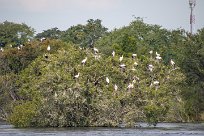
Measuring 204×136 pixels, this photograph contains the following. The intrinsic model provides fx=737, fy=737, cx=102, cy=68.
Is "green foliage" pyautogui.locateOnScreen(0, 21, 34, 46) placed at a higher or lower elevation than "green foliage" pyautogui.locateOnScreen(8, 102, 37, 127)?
higher

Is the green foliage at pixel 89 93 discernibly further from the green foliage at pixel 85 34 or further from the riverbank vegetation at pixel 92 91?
the green foliage at pixel 85 34

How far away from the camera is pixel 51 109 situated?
48.7 metres

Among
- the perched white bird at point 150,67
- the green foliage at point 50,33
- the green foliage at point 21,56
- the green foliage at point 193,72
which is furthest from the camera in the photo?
the green foliage at point 50,33

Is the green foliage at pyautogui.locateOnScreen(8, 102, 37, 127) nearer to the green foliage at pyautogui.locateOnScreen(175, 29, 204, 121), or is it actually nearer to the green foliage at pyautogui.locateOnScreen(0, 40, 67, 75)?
the green foliage at pyautogui.locateOnScreen(175, 29, 204, 121)

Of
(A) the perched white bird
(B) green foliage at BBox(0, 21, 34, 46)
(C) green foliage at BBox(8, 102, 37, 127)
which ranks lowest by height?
(C) green foliage at BBox(8, 102, 37, 127)

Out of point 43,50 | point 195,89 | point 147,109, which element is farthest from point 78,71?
point 43,50

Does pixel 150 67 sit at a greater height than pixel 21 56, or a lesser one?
lesser

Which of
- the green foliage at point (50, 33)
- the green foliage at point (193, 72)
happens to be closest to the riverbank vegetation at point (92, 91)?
the green foliage at point (193, 72)

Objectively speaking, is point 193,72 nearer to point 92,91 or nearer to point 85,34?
point 92,91

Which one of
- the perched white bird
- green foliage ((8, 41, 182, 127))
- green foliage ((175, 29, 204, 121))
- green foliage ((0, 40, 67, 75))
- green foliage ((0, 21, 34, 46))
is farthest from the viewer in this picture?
green foliage ((0, 21, 34, 46))

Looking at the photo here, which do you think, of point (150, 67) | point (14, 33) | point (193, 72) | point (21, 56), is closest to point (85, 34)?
point (14, 33)

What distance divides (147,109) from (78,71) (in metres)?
5.29

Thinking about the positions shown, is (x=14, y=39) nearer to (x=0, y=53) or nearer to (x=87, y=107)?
(x=0, y=53)

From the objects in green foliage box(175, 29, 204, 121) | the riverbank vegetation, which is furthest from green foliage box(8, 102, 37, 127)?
green foliage box(175, 29, 204, 121)
